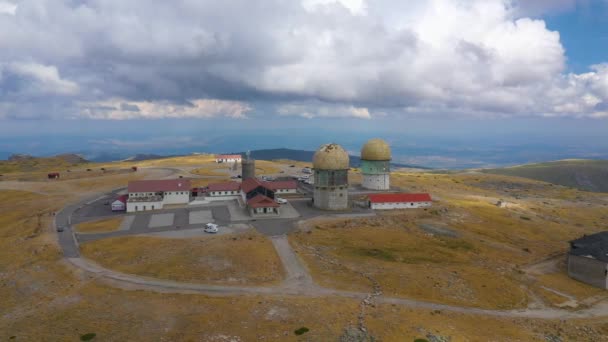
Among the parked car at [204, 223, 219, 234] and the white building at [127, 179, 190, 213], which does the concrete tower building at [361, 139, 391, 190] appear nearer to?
the white building at [127, 179, 190, 213]

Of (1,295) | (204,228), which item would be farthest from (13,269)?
(204,228)

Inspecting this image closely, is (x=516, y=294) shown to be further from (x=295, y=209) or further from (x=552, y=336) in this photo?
(x=295, y=209)

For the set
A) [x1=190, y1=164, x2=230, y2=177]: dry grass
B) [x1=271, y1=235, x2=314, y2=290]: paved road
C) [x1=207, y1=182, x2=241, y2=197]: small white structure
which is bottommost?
[x1=271, y1=235, x2=314, y2=290]: paved road

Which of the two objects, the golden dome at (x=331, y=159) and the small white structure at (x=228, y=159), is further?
the small white structure at (x=228, y=159)

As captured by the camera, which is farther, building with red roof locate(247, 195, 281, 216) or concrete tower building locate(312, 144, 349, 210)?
concrete tower building locate(312, 144, 349, 210)

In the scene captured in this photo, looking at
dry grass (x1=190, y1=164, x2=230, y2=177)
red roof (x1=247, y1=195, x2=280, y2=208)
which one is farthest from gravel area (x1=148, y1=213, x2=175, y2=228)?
dry grass (x1=190, y1=164, x2=230, y2=177)

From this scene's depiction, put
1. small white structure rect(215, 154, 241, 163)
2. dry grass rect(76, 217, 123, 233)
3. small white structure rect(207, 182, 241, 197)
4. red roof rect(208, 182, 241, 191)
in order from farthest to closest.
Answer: small white structure rect(215, 154, 241, 163)
red roof rect(208, 182, 241, 191)
small white structure rect(207, 182, 241, 197)
dry grass rect(76, 217, 123, 233)

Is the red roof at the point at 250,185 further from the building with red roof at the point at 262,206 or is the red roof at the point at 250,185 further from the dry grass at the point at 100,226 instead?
the dry grass at the point at 100,226

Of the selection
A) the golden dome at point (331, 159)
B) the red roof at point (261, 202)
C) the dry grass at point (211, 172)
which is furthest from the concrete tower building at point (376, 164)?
the dry grass at point (211, 172)
